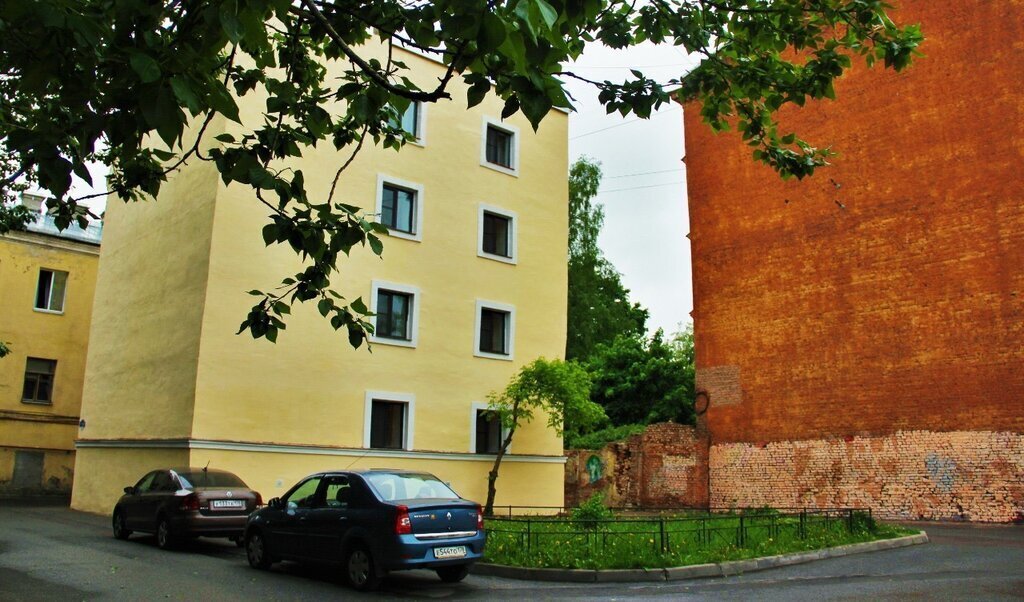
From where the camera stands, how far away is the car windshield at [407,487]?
34.9 feet

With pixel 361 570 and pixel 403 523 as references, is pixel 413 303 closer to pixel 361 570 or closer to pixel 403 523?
pixel 361 570

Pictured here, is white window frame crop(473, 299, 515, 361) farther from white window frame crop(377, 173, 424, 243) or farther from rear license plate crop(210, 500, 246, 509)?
rear license plate crop(210, 500, 246, 509)

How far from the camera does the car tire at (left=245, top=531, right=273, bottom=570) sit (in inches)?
469

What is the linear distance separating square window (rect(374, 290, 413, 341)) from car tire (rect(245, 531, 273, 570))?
9.96 meters

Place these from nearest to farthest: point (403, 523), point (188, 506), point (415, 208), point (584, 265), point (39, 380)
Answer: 1. point (403, 523)
2. point (188, 506)
3. point (415, 208)
4. point (39, 380)
5. point (584, 265)

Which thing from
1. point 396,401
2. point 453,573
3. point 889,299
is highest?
point 889,299

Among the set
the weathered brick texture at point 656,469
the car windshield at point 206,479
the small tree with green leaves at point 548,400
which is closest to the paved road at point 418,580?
the car windshield at point 206,479

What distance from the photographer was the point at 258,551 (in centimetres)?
1205

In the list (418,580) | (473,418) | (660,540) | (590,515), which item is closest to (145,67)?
(418,580)

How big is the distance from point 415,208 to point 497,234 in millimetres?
2928

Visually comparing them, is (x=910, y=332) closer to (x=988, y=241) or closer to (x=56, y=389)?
(x=988, y=241)

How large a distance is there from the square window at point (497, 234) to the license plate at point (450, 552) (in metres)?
14.9

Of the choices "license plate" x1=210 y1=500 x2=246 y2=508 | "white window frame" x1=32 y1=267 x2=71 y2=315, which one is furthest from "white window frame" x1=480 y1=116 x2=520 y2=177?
"white window frame" x1=32 y1=267 x2=71 y2=315

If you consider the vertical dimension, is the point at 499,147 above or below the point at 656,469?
above
